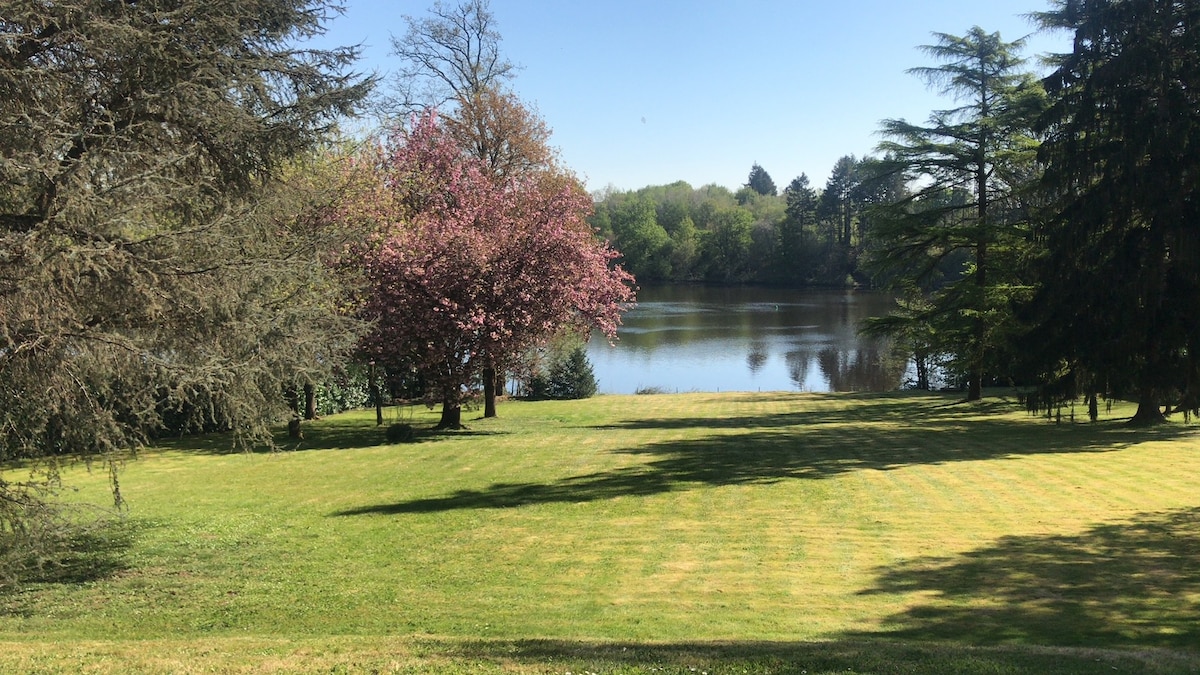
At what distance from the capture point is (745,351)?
48.3 meters

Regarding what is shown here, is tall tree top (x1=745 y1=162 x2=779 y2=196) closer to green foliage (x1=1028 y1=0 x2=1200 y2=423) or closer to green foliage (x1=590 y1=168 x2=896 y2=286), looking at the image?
green foliage (x1=590 y1=168 x2=896 y2=286)

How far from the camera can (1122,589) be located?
312 inches

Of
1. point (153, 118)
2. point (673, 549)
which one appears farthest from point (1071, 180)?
point (153, 118)

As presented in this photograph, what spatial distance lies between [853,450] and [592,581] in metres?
9.54

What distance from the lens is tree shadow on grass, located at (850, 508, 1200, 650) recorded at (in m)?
6.81

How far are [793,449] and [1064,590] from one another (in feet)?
29.1

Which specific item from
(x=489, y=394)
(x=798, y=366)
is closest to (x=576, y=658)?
(x=489, y=394)

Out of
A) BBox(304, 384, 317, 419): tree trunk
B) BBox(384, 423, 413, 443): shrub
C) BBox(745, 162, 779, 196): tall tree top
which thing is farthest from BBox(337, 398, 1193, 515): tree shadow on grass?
BBox(745, 162, 779, 196): tall tree top

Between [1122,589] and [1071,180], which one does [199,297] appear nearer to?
[1122,589]

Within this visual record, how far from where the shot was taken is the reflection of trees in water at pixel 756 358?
4375cm

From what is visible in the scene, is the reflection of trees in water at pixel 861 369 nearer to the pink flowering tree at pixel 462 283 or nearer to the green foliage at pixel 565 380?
the green foliage at pixel 565 380

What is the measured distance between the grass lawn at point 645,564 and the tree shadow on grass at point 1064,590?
0.11ft

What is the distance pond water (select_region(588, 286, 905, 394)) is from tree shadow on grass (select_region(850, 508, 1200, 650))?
23.2 metres

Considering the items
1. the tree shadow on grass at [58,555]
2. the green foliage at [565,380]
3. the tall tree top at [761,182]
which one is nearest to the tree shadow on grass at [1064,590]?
the tree shadow on grass at [58,555]
